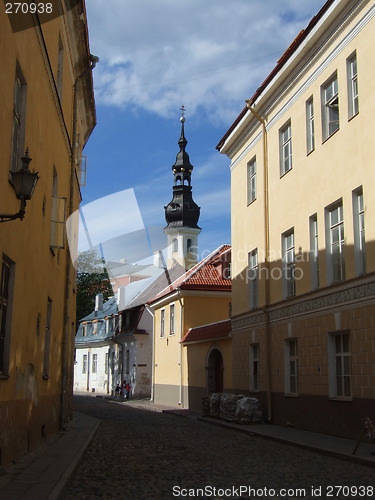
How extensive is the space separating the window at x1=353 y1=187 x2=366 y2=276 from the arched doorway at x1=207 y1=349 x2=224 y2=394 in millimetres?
12473

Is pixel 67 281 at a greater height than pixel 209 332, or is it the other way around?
pixel 67 281

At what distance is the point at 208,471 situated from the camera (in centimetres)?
962

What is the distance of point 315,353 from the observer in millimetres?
15664

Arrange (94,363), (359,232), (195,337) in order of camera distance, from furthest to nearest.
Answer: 1. (94,363)
2. (195,337)
3. (359,232)

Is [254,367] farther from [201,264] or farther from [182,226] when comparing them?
[182,226]

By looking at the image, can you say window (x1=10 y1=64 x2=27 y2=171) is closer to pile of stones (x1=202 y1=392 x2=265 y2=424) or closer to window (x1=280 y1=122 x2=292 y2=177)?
window (x1=280 y1=122 x2=292 y2=177)

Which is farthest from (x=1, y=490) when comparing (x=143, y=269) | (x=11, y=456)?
(x=143, y=269)

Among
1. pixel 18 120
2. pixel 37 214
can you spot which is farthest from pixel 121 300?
pixel 18 120

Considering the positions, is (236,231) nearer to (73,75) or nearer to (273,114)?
(273,114)

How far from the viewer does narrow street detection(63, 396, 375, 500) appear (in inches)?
309

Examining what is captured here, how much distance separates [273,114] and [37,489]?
1466 centimetres

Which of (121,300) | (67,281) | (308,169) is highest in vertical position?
(121,300)

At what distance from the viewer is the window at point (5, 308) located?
877 cm

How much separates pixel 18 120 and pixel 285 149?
1090cm
